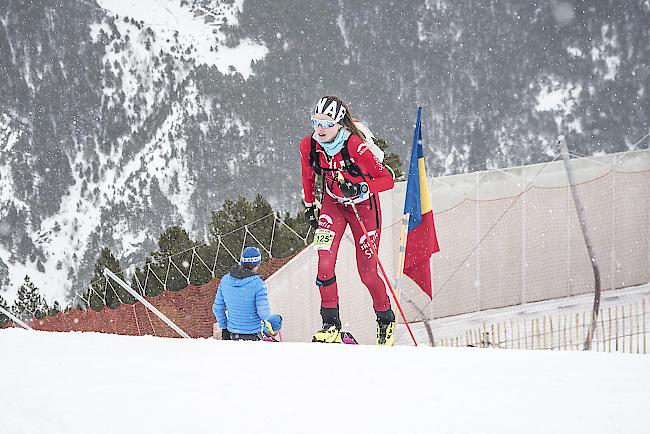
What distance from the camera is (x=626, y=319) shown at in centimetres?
888

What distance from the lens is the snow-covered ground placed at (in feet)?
4.55

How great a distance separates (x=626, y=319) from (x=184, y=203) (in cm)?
17881

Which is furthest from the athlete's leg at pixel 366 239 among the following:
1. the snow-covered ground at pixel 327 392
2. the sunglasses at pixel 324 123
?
the snow-covered ground at pixel 327 392

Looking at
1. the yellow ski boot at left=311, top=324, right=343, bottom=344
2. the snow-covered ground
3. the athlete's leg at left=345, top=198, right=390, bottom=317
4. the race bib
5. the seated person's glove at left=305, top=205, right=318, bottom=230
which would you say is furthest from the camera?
the seated person's glove at left=305, top=205, right=318, bottom=230

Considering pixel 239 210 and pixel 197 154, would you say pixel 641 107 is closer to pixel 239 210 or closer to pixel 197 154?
pixel 197 154

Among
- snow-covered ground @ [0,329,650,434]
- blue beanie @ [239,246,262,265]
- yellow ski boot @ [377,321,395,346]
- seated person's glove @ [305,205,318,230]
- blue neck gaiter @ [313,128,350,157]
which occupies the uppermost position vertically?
blue neck gaiter @ [313,128,350,157]

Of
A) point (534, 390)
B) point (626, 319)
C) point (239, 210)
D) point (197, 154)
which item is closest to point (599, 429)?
point (534, 390)

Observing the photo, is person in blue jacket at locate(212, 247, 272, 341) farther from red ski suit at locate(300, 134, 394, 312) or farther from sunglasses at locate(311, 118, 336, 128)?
sunglasses at locate(311, 118, 336, 128)

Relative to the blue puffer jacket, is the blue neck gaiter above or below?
above

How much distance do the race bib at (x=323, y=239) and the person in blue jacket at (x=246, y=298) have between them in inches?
22.4

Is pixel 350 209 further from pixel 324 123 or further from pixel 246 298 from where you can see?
pixel 246 298

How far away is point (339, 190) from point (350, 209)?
201 millimetres

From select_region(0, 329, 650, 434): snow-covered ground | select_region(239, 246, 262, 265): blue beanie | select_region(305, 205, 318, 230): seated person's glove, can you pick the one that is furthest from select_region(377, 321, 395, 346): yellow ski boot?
select_region(0, 329, 650, 434): snow-covered ground

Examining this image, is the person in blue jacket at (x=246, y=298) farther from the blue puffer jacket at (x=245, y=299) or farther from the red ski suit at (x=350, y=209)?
the red ski suit at (x=350, y=209)
